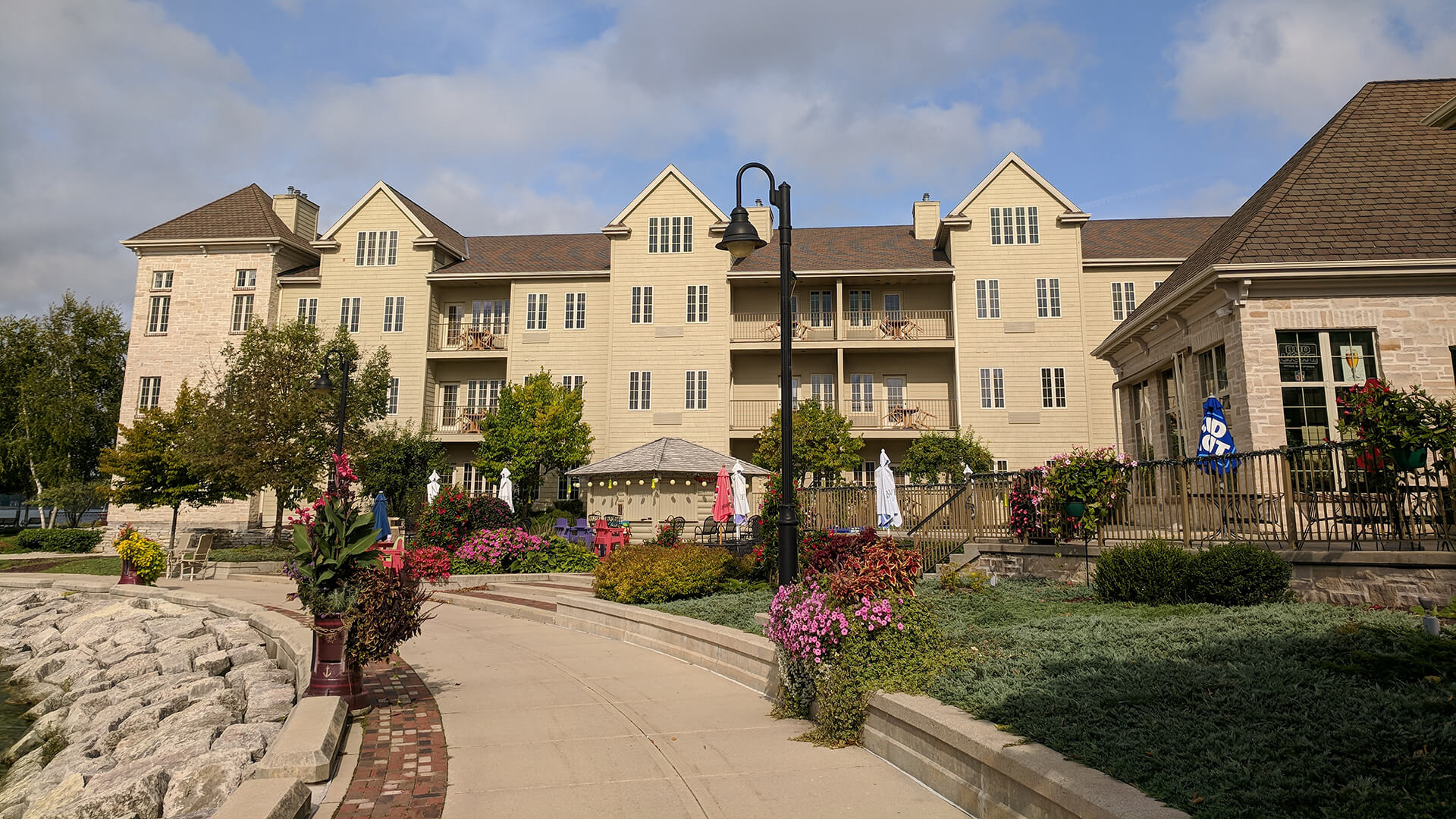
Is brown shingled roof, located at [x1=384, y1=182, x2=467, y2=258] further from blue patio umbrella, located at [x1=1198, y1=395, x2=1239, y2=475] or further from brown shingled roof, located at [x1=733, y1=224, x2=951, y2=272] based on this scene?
blue patio umbrella, located at [x1=1198, y1=395, x2=1239, y2=475]

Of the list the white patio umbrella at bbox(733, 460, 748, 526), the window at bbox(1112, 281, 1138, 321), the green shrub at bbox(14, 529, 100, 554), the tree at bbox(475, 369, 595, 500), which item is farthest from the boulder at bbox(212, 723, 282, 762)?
the window at bbox(1112, 281, 1138, 321)

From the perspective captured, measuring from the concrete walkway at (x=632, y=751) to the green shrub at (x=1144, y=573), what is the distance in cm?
423

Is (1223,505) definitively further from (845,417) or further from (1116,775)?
(845,417)

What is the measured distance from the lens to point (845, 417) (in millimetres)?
30391

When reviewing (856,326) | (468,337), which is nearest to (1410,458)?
(856,326)

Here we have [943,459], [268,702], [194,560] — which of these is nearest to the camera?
[268,702]

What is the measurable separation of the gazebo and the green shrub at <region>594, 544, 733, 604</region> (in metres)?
10.4

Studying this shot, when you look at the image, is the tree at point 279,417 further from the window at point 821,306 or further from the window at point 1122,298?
the window at point 1122,298

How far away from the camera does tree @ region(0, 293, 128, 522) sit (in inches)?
1666

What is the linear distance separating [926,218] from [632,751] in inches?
1277

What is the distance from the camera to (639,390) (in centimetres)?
3278

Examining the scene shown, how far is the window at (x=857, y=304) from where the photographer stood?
33.6 metres

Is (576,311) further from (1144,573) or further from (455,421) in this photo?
(1144,573)

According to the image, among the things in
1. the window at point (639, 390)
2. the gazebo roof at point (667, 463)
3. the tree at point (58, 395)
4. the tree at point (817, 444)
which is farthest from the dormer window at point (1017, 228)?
the tree at point (58, 395)
